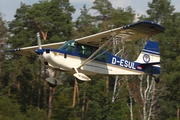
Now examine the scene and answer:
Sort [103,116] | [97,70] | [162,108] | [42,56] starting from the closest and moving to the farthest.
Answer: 1. [42,56]
2. [97,70]
3. [103,116]
4. [162,108]

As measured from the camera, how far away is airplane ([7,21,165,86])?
18891mm

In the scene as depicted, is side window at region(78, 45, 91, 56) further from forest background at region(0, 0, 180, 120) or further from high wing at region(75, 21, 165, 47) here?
forest background at region(0, 0, 180, 120)

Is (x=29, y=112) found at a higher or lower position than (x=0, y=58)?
lower

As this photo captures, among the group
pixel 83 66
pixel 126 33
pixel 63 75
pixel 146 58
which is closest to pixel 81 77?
pixel 83 66

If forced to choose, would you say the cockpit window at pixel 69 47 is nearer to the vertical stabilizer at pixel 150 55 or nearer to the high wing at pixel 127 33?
the high wing at pixel 127 33

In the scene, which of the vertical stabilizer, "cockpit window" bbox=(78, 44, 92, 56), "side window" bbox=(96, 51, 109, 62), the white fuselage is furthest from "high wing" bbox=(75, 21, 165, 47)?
the vertical stabilizer

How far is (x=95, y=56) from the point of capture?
2011 centimetres

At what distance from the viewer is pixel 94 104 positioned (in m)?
34.5

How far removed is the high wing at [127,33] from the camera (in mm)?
18531

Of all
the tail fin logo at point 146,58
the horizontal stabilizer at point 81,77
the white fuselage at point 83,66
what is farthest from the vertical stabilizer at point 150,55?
the horizontal stabilizer at point 81,77

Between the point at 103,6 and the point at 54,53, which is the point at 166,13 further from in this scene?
the point at 54,53

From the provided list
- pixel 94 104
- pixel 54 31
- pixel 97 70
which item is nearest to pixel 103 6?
pixel 54 31

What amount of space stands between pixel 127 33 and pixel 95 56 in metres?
1.55

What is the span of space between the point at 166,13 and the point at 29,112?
23156 mm
